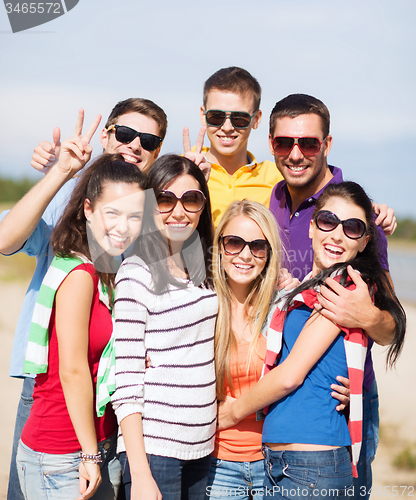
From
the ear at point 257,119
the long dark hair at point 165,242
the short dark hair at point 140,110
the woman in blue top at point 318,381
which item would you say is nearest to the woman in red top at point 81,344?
the long dark hair at point 165,242

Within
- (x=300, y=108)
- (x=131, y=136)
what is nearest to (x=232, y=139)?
(x=300, y=108)

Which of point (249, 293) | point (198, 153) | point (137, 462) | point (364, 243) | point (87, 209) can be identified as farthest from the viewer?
point (198, 153)

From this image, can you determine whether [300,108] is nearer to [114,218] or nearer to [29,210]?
[114,218]

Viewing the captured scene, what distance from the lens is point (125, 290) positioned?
7.39 ft

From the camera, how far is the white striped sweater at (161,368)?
7.29 ft

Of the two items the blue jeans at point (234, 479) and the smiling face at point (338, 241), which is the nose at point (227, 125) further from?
the blue jeans at point (234, 479)

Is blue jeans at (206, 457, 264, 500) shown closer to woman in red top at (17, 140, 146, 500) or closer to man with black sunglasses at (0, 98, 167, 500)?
woman in red top at (17, 140, 146, 500)

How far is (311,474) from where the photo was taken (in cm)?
225

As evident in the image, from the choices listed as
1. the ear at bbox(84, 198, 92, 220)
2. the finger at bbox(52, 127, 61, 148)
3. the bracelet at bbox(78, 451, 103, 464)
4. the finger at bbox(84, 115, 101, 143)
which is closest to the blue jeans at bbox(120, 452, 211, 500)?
the bracelet at bbox(78, 451, 103, 464)

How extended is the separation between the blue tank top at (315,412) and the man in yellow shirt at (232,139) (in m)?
1.67

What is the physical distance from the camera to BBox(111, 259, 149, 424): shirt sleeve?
2.21m

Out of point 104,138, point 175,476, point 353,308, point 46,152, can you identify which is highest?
point 104,138

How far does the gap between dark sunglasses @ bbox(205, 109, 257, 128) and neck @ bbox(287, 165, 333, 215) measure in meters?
0.72

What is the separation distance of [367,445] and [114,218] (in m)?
2.27
